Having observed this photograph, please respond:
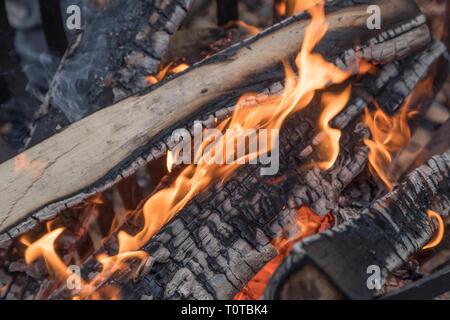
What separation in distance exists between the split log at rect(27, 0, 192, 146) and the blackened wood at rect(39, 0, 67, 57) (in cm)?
57

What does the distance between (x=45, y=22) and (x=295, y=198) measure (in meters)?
2.23

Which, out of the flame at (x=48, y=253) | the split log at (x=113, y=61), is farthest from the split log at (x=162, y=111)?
the split log at (x=113, y=61)

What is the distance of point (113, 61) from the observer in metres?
2.42

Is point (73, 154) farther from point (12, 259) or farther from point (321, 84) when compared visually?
point (321, 84)

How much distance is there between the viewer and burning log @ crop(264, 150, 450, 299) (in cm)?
134

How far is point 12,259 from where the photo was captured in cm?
204

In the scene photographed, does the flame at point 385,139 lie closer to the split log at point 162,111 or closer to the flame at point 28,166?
the split log at point 162,111

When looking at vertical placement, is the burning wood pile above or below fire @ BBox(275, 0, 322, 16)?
below

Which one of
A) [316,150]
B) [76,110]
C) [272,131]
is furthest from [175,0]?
Result: [316,150]

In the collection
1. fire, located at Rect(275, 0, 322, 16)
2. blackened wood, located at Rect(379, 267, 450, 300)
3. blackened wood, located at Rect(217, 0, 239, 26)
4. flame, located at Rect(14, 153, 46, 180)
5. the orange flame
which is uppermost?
blackened wood, located at Rect(217, 0, 239, 26)

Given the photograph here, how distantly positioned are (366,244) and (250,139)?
784 millimetres

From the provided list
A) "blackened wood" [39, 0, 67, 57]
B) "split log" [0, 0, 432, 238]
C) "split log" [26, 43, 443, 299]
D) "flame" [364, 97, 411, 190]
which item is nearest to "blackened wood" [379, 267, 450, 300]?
"split log" [26, 43, 443, 299]

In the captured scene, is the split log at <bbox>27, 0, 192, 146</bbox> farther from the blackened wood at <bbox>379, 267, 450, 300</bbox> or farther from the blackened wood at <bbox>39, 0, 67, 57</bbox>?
the blackened wood at <bbox>379, 267, 450, 300</bbox>

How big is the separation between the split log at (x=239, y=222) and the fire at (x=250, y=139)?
0.19 feet
